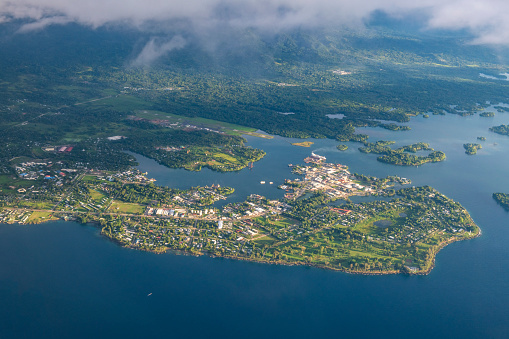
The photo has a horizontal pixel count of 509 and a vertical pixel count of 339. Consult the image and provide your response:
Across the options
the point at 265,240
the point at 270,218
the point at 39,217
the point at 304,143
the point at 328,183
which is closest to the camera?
the point at 265,240

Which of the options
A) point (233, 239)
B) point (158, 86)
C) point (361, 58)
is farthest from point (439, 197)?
point (361, 58)

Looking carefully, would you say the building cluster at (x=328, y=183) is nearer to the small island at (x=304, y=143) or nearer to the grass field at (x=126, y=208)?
the small island at (x=304, y=143)

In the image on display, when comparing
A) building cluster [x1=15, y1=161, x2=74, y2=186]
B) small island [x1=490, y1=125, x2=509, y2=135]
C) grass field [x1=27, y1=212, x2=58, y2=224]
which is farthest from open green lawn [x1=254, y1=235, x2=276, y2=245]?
small island [x1=490, y1=125, x2=509, y2=135]

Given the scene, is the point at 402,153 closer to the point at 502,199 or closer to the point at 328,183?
the point at 502,199

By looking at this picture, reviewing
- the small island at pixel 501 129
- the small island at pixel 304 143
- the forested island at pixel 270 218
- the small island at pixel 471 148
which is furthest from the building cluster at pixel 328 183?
the small island at pixel 501 129

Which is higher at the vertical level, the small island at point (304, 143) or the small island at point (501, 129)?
the small island at point (501, 129)

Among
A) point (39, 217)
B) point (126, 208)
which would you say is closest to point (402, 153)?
point (126, 208)
